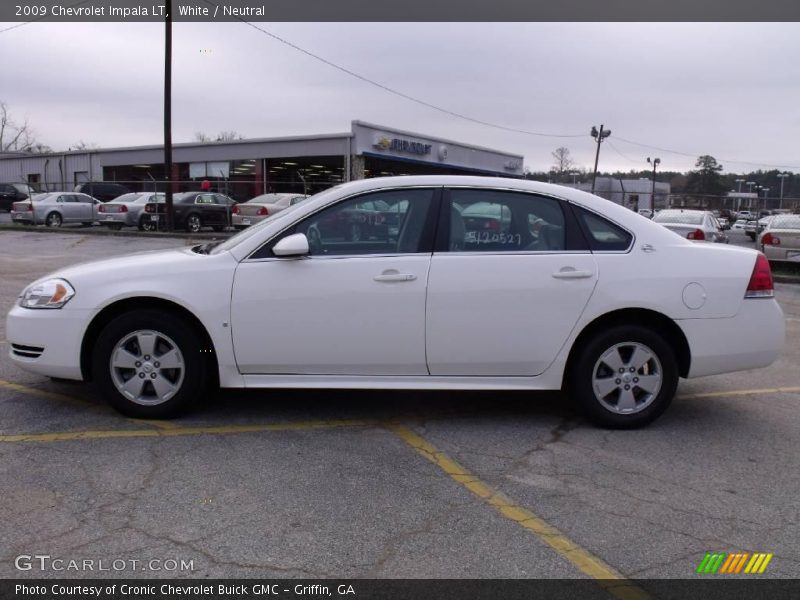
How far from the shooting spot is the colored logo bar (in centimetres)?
311

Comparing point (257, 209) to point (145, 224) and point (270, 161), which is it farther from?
point (270, 161)

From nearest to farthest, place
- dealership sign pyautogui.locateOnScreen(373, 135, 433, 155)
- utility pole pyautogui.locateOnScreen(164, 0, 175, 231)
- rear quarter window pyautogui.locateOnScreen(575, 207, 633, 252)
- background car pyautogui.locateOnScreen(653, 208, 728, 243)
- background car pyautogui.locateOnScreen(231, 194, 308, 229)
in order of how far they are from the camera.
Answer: rear quarter window pyautogui.locateOnScreen(575, 207, 633, 252) < background car pyautogui.locateOnScreen(653, 208, 728, 243) < background car pyautogui.locateOnScreen(231, 194, 308, 229) < utility pole pyautogui.locateOnScreen(164, 0, 175, 231) < dealership sign pyautogui.locateOnScreen(373, 135, 433, 155)

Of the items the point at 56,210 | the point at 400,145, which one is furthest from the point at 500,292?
the point at 400,145

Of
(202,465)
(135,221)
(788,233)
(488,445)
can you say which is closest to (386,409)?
(488,445)

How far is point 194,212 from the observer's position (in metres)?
25.0

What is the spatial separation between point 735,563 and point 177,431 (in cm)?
327

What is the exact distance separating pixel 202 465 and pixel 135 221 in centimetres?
2306

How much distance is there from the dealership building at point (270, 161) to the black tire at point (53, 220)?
25.0 ft

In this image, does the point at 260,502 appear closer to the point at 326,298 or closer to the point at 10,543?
the point at 10,543

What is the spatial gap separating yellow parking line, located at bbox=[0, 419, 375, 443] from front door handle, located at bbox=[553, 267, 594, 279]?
1.60 metres

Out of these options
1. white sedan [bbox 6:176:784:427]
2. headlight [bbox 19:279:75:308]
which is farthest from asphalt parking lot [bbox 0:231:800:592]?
headlight [bbox 19:279:75:308]

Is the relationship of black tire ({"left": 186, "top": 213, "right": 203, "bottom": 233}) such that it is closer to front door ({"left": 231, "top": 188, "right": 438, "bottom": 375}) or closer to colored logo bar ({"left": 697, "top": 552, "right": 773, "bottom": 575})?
front door ({"left": 231, "top": 188, "right": 438, "bottom": 375})

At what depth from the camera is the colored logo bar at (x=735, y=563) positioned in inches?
122
